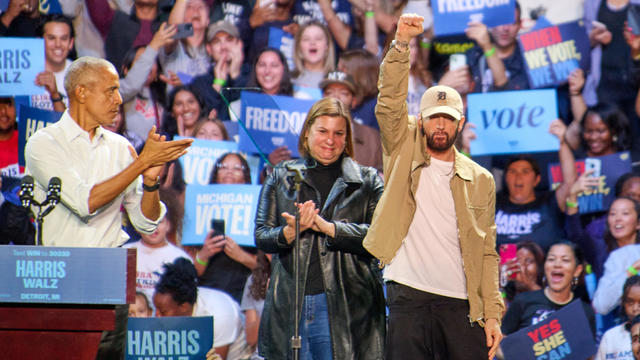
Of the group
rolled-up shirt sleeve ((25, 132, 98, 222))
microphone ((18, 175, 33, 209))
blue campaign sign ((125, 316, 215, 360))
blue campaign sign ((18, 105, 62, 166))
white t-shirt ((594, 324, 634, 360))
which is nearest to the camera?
microphone ((18, 175, 33, 209))

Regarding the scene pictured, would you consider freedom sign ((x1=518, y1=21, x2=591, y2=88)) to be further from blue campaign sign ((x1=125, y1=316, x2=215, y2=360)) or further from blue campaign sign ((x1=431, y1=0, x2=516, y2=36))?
blue campaign sign ((x1=125, y1=316, x2=215, y2=360))

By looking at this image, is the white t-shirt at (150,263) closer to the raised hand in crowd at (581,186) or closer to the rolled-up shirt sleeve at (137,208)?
the rolled-up shirt sleeve at (137,208)

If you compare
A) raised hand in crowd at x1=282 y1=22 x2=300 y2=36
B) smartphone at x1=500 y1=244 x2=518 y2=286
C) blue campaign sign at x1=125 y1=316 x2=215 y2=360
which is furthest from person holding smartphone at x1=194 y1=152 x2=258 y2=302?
smartphone at x1=500 y1=244 x2=518 y2=286

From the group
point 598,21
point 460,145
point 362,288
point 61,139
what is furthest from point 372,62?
point 61,139

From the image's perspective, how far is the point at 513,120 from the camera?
5.39 meters

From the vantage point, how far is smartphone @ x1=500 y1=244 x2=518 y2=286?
529 cm

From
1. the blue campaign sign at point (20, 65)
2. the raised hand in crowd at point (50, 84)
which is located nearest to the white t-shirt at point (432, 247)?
the raised hand in crowd at point (50, 84)

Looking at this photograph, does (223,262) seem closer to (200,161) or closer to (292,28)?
(200,161)

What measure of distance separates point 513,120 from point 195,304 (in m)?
2.46

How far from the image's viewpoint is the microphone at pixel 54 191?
107 inches

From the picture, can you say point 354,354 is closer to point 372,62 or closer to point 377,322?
point 377,322

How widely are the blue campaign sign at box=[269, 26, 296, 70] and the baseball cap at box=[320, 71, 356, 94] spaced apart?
0.35m

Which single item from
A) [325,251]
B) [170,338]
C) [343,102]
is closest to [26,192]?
[325,251]

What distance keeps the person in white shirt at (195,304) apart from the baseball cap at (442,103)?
2.68m
